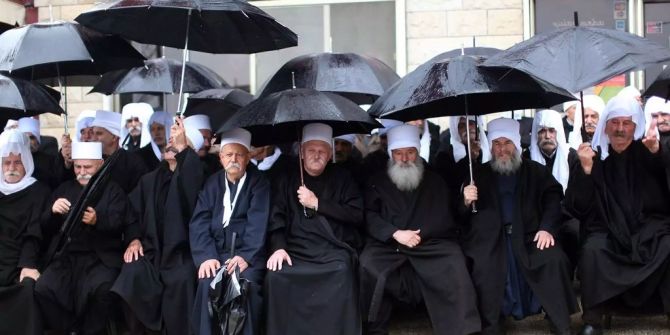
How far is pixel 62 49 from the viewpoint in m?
7.36

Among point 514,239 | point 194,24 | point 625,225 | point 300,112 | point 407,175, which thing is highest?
point 194,24

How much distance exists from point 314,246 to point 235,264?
68cm

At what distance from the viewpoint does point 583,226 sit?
7.31 m

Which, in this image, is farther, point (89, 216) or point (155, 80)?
point (155, 80)

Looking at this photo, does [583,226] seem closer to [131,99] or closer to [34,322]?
[34,322]

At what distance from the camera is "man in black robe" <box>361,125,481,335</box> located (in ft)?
22.3

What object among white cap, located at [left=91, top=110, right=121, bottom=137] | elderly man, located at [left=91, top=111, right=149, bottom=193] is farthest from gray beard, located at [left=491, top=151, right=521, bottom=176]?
white cap, located at [left=91, top=110, right=121, bottom=137]

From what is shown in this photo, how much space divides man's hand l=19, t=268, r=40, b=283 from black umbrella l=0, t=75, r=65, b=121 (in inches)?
50.8

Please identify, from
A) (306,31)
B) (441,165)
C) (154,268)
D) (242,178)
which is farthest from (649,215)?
(306,31)

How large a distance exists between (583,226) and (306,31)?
5.74 meters

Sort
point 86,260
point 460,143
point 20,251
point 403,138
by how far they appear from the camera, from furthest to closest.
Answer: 1. point 460,143
2. point 20,251
3. point 86,260
4. point 403,138

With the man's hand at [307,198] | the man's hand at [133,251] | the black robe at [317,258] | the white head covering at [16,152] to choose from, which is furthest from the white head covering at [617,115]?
the white head covering at [16,152]

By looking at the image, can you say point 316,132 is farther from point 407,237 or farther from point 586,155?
point 586,155

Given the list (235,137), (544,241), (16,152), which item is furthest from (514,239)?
(16,152)
